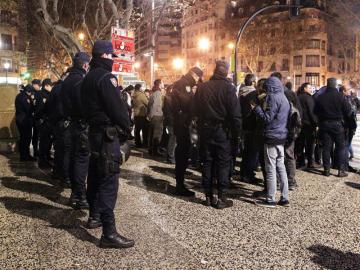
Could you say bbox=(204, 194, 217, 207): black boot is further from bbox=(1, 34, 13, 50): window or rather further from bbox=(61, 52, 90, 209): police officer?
bbox=(1, 34, 13, 50): window

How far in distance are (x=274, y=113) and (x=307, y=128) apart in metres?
3.58

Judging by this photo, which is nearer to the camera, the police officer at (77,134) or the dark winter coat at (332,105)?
the police officer at (77,134)

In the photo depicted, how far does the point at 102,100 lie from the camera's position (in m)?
4.63

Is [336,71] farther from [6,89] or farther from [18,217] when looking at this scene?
[18,217]

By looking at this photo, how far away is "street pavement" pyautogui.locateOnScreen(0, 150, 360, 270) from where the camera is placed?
441cm

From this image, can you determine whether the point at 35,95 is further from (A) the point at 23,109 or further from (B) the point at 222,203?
(B) the point at 222,203

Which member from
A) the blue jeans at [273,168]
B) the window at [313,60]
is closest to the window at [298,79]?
the window at [313,60]

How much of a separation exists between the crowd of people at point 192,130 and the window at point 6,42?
5845cm

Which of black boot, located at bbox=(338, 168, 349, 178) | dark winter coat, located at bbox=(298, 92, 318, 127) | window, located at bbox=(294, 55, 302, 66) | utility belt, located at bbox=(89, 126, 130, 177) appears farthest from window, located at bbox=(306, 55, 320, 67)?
utility belt, located at bbox=(89, 126, 130, 177)

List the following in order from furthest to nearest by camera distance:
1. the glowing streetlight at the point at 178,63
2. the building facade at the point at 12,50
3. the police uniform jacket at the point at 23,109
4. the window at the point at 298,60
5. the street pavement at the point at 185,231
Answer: the glowing streetlight at the point at 178,63 → the window at the point at 298,60 → the building facade at the point at 12,50 → the police uniform jacket at the point at 23,109 → the street pavement at the point at 185,231

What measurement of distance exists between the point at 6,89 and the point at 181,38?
98.7 metres

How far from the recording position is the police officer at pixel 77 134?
620 centimetres

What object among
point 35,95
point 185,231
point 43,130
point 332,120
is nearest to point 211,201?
point 185,231

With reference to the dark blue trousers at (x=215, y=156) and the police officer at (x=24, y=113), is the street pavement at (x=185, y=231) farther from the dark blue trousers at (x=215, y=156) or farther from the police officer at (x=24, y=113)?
the police officer at (x=24, y=113)
